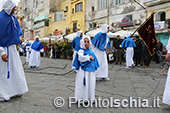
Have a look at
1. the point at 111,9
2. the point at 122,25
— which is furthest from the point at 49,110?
the point at 111,9

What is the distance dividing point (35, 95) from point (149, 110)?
8.23ft

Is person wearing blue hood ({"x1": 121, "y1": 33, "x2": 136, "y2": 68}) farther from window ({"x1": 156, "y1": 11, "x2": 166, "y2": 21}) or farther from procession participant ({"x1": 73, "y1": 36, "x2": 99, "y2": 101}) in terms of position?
window ({"x1": 156, "y1": 11, "x2": 166, "y2": 21})

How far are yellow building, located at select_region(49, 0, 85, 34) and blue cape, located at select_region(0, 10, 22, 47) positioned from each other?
26.8 m

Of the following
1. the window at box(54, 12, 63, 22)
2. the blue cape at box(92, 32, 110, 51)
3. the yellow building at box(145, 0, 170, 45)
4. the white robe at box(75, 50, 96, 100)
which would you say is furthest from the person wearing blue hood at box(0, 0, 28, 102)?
the window at box(54, 12, 63, 22)

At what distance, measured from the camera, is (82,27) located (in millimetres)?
31000

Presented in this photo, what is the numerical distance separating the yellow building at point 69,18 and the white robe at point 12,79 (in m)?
26.8

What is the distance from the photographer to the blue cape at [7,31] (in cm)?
420

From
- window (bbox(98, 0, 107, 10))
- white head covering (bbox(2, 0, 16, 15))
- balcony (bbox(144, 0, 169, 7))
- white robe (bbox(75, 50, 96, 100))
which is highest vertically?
window (bbox(98, 0, 107, 10))

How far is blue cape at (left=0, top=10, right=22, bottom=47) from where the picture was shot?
420 centimetres

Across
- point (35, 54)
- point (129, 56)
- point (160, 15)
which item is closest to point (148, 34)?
point (129, 56)

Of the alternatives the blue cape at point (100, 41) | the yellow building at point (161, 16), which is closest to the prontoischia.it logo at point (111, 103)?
the blue cape at point (100, 41)

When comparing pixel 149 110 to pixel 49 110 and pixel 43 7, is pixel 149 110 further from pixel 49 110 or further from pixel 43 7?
pixel 43 7

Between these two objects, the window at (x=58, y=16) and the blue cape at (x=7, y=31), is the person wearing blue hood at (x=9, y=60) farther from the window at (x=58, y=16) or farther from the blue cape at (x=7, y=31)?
the window at (x=58, y=16)

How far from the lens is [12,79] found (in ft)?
14.0
